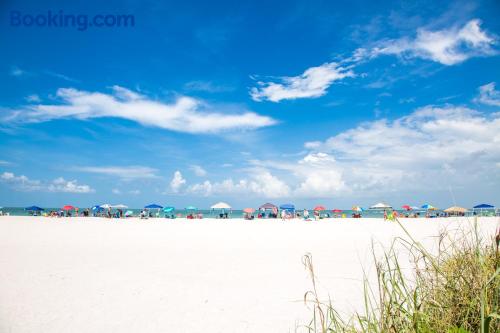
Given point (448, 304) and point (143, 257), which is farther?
point (143, 257)

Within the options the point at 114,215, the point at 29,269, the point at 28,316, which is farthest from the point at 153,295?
the point at 114,215

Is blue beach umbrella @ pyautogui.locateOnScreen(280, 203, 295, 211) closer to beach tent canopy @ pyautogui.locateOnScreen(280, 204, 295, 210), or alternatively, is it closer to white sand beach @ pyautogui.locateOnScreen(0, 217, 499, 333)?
beach tent canopy @ pyautogui.locateOnScreen(280, 204, 295, 210)

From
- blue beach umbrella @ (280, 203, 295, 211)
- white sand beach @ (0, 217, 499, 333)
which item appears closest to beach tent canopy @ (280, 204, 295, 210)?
blue beach umbrella @ (280, 203, 295, 211)

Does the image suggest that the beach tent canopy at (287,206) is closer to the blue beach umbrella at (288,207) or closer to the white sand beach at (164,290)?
the blue beach umbrella at (288,207)

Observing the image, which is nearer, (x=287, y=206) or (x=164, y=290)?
(x=164, y=290)

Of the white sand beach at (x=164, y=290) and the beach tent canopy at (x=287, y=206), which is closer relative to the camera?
the white sand beach at (x=164, y=290)

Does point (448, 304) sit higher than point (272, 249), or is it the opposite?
point (448, 304)

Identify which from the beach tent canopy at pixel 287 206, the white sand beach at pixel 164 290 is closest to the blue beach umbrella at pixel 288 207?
the beach tent canopy at pixel 287 206

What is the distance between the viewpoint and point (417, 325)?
157 centimetres

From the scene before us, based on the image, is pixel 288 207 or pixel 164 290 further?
pixel 288 207

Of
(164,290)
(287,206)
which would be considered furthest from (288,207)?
(164,290)

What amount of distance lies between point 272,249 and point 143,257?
208 inches

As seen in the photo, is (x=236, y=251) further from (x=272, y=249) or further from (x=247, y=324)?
(x=247, y=324)

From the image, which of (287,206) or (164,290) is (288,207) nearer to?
(287,206)
